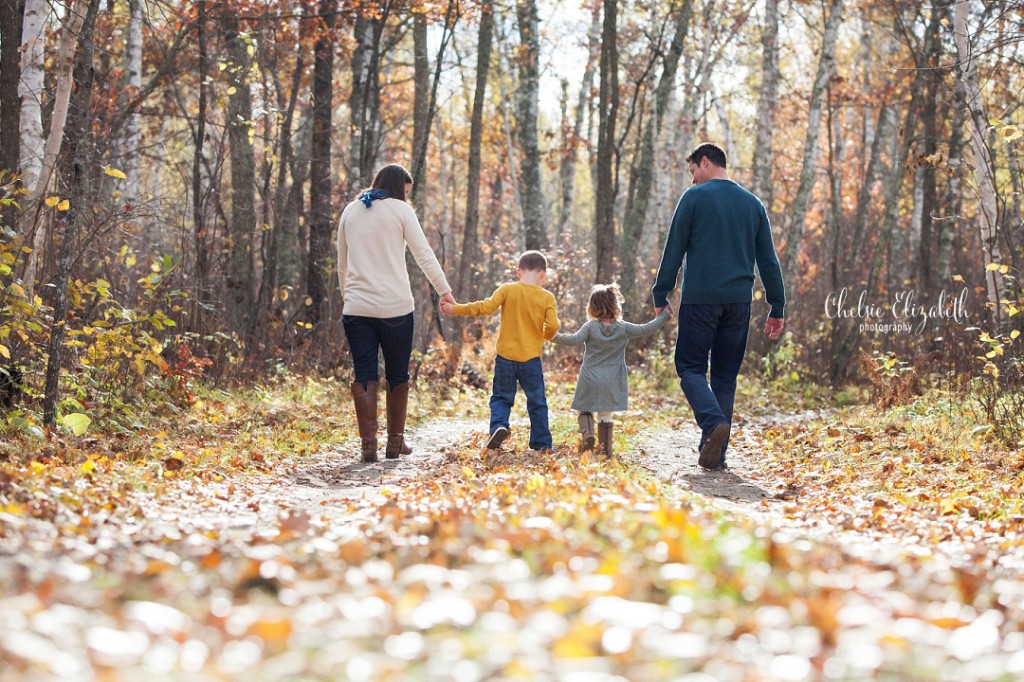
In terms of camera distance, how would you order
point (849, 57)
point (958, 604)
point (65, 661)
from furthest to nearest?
1. point (849, 57)
2. point (958, 604)
3. point (65, 661)

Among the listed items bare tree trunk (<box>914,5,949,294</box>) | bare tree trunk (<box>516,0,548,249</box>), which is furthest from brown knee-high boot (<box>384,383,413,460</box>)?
bare tree trunk (<box>516,0,548,249</box>)

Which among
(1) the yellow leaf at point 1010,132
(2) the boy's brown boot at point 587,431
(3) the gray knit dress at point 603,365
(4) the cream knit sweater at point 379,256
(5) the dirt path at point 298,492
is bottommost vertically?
(5) the dirt path at point 298,492

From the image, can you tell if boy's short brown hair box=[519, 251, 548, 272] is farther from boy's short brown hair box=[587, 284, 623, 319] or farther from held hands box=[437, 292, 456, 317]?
held hands box=[437, 292, 456, 317]

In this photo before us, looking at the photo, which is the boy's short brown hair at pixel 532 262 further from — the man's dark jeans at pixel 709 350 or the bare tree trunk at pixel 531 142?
the bare tree trunk at pixel 531 142

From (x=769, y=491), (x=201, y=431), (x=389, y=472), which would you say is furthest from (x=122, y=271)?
(x=769, y=491)

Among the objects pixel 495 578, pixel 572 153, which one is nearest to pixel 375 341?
pixel 495 578

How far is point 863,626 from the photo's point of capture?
303cm

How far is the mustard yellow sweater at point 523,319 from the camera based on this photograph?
8.48m

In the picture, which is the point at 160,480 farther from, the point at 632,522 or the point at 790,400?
the point at 790,400

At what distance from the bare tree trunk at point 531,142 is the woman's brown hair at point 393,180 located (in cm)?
1214

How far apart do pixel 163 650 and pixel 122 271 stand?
31.3 feet

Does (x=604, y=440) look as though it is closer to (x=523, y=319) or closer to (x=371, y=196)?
(x=523, y=319)

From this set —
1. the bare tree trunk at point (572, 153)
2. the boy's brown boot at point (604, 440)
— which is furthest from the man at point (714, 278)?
the bare tree trunk at point (572, 153)

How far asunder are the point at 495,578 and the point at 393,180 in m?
5.57
